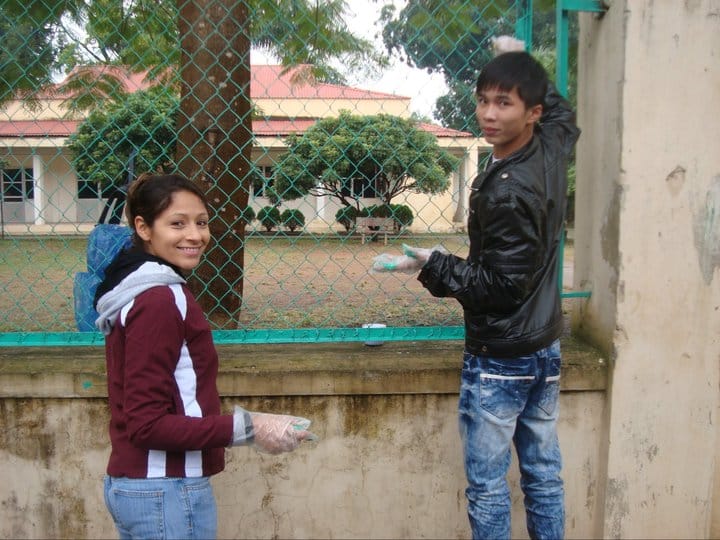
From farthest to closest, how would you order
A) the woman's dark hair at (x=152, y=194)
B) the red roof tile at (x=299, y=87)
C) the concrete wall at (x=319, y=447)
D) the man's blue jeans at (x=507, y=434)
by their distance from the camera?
the red roof tile at (x=299, y=87)
the concrete wall at (x=319, y=447)
the man's blue jeans at (x=507, y=434)
the woman's dark hair at (x=152, y=194)

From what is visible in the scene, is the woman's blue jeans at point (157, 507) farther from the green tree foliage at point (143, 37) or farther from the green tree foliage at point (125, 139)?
the green tree foliage at point (143, 37)

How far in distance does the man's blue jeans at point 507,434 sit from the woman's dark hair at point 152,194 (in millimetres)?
1056

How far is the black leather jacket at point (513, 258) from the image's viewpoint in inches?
74.6

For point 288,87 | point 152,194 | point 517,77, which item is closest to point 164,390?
point 152,194

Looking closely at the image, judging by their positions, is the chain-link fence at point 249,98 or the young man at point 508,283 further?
the chain-link fence at point 249,98

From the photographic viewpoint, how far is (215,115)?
291cm

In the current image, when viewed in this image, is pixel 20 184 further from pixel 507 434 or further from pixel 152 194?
pixel 507 434

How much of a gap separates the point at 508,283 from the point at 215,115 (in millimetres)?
1650

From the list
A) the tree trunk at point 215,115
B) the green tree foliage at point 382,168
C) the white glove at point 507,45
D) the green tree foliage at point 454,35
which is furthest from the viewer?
the green tree foliage at point 382,168

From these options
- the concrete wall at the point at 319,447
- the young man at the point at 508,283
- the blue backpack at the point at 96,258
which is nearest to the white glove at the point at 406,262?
the young man at the point at 508,283

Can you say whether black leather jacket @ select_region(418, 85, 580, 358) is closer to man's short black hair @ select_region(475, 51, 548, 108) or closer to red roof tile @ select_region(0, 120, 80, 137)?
man's short black hair @ select_region(475, 51, 548, 108)

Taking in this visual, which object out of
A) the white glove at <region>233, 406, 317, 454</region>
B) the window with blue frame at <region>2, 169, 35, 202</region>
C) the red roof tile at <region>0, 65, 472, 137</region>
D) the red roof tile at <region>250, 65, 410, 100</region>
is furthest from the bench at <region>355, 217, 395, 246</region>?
the white glove at <region>233, 406, 317, 454</region>

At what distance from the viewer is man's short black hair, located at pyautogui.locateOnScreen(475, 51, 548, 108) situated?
196 centimetres

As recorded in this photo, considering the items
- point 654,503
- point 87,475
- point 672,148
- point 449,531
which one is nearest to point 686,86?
point 672,148
